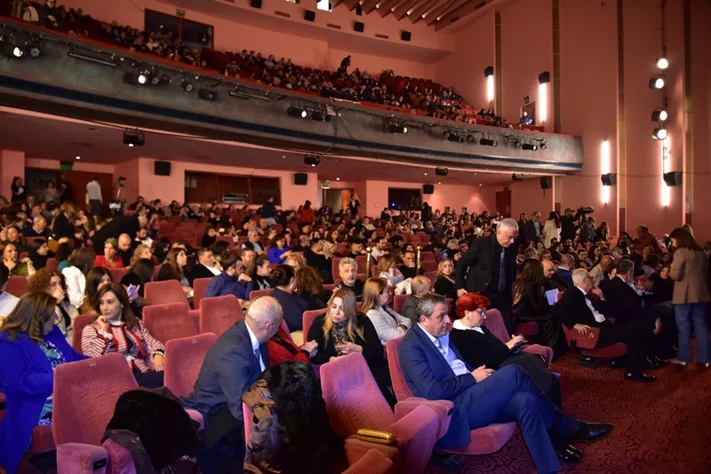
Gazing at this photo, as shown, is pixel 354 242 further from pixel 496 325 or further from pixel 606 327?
pixel 496 325

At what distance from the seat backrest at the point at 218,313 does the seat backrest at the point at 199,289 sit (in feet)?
3.63

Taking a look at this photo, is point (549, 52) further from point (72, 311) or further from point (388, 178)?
point (72, 311)

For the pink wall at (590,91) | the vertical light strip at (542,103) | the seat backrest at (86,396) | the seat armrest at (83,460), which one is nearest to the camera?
the seat armrest at (83,460)

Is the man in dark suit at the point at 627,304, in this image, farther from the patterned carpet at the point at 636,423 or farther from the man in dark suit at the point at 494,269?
the man in dark suit at the point at 494,269

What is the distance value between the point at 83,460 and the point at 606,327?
434cm

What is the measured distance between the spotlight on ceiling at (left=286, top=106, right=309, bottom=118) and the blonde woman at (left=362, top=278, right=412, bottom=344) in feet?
28.0

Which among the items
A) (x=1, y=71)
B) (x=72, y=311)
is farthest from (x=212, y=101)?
(x=72, y=311)

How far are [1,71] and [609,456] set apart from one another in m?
9.04

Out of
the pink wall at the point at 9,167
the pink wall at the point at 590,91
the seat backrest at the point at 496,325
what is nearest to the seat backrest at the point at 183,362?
the seat backrest at the point at 496,325

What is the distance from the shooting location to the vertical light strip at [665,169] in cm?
1434

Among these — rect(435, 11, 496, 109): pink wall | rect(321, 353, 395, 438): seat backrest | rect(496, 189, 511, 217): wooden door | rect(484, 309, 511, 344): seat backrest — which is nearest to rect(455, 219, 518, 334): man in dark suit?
rect(484, 309, 511, 344): seat backrest

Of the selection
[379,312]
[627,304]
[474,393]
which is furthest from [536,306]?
[474,393]

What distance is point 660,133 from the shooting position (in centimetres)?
1389

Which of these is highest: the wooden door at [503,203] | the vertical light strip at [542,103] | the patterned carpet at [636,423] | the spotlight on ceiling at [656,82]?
the vertical light strip at [542,103]
